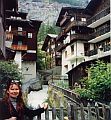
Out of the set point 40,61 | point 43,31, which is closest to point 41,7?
point 43,31

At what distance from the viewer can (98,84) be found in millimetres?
1953

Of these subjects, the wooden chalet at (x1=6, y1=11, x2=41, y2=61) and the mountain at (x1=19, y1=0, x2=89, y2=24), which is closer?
the mountain at (x1=19, y1=0, x2=89, y2=24)

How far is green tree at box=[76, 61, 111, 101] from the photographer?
1.91 m

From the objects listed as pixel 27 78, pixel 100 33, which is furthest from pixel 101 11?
pixel 27 78

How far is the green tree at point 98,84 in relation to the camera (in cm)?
191

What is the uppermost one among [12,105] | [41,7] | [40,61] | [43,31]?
[41,7]

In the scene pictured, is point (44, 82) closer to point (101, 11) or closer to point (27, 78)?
point (27, 78)

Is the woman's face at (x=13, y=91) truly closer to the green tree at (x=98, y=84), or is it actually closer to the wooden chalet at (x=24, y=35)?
the wooden chalet at (x=24, y=35)

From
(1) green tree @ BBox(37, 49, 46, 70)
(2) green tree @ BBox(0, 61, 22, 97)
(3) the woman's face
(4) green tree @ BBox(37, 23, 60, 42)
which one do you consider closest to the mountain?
(4) green tree @ BBox(37, 23, 60, 42)

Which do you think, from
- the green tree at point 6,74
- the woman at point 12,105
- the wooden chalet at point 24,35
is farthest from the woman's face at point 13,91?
the wooden chalet at point 24,35

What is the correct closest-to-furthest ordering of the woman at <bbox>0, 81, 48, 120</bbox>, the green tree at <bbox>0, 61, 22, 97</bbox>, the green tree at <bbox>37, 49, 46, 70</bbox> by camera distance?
the woman at <bbox>0, 81, 48, 120</bbox>, the green tree at <bbox>0, 61, 22, 97</bbox>, the green tree at <bbox>37, 49, 46, 70</bbox>

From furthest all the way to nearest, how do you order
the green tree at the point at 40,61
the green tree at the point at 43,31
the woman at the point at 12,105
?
the green tree at the point at 43,31
the green tree at the point at 40,61
the woman at the point at 12,105

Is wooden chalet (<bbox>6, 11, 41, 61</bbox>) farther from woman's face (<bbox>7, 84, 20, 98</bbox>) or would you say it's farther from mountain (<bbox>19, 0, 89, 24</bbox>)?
woman's face (<bbox>7, 84, 20, 98</bbox>)

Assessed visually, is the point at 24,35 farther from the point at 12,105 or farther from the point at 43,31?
the point at 12,105
